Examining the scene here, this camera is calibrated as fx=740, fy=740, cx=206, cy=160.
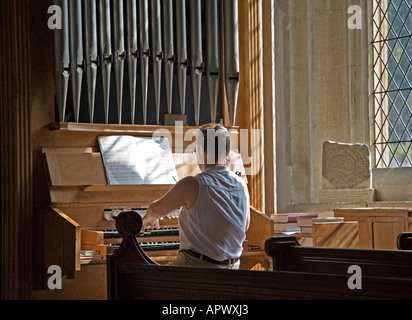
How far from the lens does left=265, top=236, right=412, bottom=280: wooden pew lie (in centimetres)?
369

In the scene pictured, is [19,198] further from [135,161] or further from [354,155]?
[354,155]

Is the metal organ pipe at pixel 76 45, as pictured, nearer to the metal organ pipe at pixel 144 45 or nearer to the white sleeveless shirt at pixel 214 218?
the metal organ pipe at pixel 144 45

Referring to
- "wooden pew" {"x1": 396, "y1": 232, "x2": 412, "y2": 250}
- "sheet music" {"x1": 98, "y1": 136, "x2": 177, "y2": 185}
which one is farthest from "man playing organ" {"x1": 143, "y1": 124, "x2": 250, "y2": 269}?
"sheet music" {"x1": 98, "y1": 136, "x2": 177, "y2": 185}

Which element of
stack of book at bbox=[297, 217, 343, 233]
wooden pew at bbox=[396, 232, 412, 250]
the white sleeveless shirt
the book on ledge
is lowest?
stack of book at bbox=[297, 217, 343, 233]

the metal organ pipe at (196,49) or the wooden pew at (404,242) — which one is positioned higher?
the metal organ pipe at (196,49)

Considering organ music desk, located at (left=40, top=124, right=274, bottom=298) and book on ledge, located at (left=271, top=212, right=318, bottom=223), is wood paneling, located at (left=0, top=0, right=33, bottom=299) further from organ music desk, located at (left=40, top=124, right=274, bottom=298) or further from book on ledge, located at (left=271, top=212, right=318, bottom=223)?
book on ledge, located at (left=271, top=212, right=318, bottom=223)

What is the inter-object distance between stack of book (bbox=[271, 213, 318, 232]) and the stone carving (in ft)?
4.97

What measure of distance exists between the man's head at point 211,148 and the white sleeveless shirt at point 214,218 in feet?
0.17

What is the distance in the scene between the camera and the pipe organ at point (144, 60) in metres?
5.91

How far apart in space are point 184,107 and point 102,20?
103cm

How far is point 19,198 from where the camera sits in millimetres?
5645

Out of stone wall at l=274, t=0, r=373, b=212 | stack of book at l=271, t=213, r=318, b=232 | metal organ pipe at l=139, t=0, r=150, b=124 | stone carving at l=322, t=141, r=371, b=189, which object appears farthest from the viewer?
stone wall at l=274, t=0, r=373, b=212

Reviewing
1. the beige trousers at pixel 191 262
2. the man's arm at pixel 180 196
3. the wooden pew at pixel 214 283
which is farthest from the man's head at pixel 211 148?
the wooden pew at pixel 214 283
